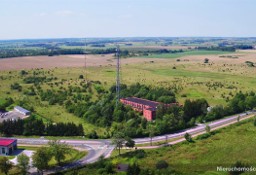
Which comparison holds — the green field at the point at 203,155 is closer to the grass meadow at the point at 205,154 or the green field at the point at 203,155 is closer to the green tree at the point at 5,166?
the grass meadow at the point at 205,154

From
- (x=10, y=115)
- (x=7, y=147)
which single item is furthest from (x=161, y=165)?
(x=10, y=115)

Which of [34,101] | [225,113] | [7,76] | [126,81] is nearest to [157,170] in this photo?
[225,113]

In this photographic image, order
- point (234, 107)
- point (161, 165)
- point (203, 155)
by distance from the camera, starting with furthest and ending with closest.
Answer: point (234, 107)
point (203, 155)
point (161, 165)

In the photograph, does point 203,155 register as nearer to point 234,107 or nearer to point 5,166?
point 5,166

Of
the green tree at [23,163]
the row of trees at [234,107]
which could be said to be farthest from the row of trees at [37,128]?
the row of trees at [234,107]

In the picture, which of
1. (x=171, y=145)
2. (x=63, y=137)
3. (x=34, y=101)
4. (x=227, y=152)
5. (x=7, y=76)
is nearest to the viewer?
(x=227, y=152)

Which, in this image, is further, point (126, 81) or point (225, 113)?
point (126, 81)

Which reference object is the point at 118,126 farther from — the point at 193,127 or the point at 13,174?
the point at 13,174
